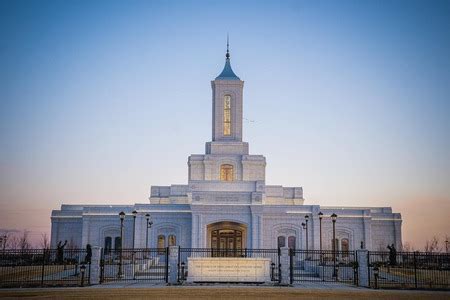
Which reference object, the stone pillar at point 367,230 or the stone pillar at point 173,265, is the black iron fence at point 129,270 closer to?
the stone pillar at point 173,265

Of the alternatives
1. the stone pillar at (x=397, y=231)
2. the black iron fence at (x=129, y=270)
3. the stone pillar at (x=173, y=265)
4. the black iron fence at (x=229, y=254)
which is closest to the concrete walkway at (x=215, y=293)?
the stone pillar at (x=173, y=265)

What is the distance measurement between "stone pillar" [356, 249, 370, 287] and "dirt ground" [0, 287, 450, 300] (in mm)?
2660

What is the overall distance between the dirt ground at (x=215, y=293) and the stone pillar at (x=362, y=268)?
2660mm

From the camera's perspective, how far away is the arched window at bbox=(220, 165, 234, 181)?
2314 inches

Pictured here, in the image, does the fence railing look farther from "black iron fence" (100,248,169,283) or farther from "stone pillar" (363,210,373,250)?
"stone pillar" (363,210,373,250)

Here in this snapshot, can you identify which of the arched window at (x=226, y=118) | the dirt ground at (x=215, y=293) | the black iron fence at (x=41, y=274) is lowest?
the dirt ground at (x=215, y=293)

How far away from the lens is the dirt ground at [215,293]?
926 inches

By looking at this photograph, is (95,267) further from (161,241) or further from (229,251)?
(161,241)

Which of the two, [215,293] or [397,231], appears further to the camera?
[397,231]

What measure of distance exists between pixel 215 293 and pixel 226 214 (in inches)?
1148

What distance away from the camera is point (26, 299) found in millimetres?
22672

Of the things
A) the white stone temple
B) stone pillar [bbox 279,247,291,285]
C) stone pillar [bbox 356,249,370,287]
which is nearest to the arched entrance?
the white stone temple

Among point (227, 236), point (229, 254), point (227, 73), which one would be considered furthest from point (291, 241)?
point (227, 73)

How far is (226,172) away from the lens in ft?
194
